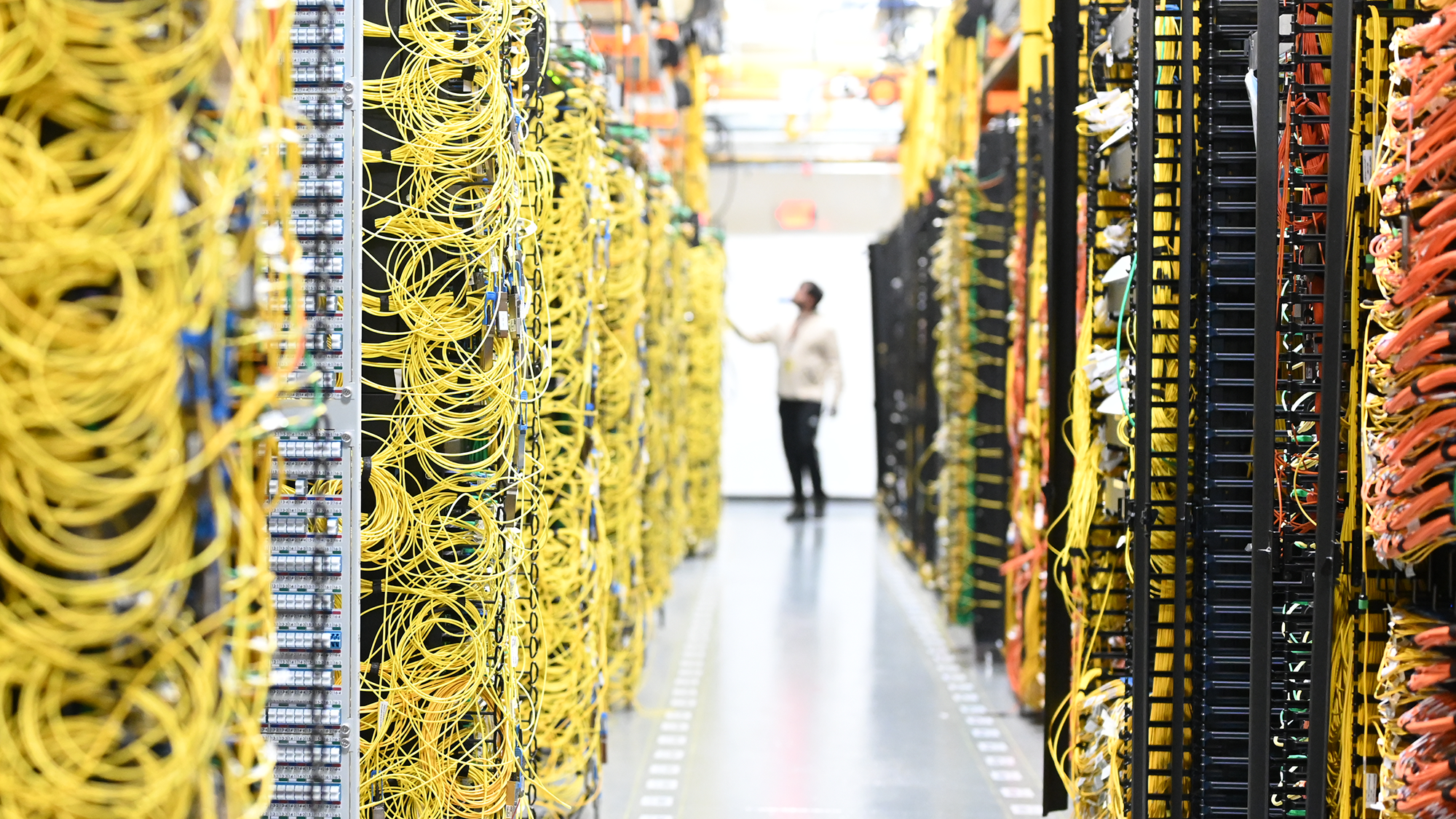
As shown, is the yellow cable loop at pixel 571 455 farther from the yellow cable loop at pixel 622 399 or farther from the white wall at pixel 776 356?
the white wall at pixel 776 356

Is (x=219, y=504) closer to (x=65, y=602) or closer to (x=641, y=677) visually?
(x=65, y=602)

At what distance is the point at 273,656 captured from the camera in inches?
85.5

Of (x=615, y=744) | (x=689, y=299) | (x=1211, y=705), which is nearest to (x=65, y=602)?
(x=1211, y=705)

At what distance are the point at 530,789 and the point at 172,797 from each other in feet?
6.07

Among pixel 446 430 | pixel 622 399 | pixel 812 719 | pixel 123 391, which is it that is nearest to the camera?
pixel 123 391

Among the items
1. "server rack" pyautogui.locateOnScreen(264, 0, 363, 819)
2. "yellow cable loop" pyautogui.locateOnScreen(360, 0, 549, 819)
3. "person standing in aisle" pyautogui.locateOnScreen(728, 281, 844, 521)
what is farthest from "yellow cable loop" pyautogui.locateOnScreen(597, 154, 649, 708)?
"person standing in aisle" pyautogui.locateOnScreen(728, 281, 844, 521)

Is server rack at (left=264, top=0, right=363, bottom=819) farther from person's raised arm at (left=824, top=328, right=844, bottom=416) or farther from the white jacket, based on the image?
person's raised arm at (left=824, top=328, right=844, bottom=416)

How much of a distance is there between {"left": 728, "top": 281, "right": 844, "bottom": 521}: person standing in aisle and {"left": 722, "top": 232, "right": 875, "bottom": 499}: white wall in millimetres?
1554

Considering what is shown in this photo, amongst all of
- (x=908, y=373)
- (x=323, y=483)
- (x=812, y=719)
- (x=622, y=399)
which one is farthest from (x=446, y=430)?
(x=908, y=373)

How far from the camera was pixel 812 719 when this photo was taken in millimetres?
5102

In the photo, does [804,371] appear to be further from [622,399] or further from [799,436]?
[622,399]

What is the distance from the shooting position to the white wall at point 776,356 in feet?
42.1

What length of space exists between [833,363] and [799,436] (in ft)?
2.55

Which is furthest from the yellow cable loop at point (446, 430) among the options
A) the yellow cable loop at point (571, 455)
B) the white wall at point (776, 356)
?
the white wall at point (776, 356)
